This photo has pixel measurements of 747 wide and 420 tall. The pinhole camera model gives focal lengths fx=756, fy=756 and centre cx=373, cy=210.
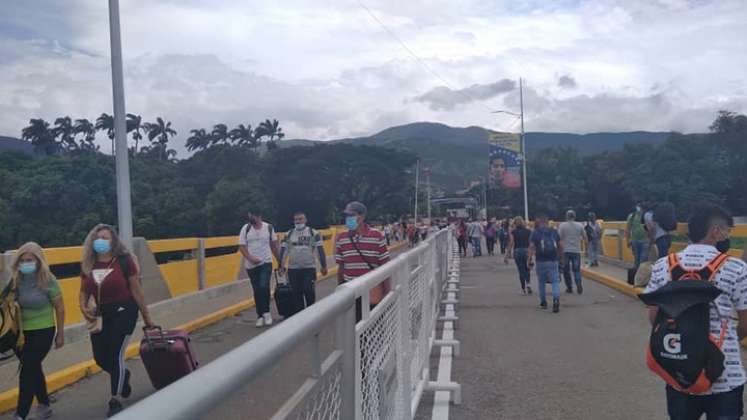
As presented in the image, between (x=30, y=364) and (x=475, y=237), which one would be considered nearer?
(x=30, y=364)

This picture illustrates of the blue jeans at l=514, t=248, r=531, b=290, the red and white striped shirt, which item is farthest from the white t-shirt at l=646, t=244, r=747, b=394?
the blue jeans at l=514, t=248, r=531, b=290

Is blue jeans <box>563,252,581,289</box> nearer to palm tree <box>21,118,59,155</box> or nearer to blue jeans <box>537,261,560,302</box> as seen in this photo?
blue jeans <box>537,261,560,302</box>

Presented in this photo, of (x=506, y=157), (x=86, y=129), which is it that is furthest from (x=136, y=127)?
(x=506, y=157)

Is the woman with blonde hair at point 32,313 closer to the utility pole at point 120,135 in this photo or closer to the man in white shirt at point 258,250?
the man in white shirt at point 258,250

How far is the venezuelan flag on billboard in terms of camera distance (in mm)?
41094

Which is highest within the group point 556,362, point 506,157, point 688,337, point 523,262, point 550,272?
point 506,157

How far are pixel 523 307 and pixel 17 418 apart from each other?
29.1ft

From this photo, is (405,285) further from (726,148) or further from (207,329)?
(726,148)

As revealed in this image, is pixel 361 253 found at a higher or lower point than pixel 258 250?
higher

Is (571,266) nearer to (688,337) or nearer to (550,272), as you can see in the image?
(550,272)

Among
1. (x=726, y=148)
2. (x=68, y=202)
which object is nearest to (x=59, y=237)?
(x=68, y=202)

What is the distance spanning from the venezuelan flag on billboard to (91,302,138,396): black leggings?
36.1m

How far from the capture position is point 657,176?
48.1 meters

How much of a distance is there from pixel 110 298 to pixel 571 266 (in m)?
10.9
